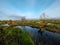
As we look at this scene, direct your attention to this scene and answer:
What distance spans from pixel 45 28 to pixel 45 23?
3.87 ft

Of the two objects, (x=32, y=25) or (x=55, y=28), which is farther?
(x=32, y=25)

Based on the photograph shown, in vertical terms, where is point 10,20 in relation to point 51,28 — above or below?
above

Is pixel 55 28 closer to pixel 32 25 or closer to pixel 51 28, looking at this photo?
pixel 51 28

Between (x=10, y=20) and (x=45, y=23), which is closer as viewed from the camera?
(x=10, y=20)

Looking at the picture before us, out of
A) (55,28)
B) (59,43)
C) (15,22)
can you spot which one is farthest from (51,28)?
(59,43)

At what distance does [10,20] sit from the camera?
16172mm

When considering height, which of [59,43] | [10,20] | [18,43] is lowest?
[59,43]

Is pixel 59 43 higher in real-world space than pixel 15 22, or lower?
lower

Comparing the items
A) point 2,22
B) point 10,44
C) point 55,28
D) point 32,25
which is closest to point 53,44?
point 10,44

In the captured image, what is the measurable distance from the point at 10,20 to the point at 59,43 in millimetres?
8502

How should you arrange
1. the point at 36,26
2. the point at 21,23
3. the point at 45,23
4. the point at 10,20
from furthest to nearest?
the point at 36,26
the point at 45,23
the point at 21,23
the point at 10,20

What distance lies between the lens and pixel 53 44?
985 cm

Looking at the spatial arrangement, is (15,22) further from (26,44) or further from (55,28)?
(26,44)

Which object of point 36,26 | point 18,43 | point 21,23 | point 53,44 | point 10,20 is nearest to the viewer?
point 18,43
